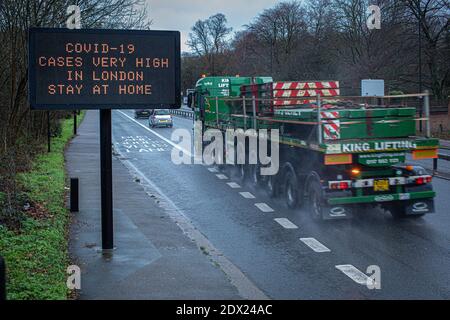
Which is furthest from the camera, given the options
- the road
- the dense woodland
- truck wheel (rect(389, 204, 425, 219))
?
the dense woodland

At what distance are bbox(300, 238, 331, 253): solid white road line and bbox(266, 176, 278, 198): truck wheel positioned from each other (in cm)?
431

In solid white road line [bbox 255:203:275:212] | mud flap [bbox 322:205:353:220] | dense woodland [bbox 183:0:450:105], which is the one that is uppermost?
dense woodland [bbox 183:0:450:105]

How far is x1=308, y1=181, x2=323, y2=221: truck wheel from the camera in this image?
481 inches

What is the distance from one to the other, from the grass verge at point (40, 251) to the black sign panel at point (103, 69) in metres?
2.03

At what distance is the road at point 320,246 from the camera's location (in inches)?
328

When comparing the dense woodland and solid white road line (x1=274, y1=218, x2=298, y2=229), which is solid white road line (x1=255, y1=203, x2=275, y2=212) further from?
the dense woodland

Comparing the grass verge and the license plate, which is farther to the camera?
the license plate

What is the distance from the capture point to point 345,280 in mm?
8641

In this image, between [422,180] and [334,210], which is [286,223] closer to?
[334,210]

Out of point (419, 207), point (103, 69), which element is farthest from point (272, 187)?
point (103, 69)

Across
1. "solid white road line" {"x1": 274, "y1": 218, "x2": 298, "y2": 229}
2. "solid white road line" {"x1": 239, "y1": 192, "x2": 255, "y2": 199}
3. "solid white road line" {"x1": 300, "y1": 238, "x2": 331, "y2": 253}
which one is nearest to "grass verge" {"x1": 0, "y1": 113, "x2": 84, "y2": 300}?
"solid white road line" {"x1": 300, "y1": 238, "x2": 331, "y2": 253}

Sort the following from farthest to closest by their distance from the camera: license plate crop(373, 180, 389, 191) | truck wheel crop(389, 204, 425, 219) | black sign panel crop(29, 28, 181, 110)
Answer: truck wheel crop(389, 204, 425, 219) → license plate crop(373, 180, 389, 191) → black sign panel crop(29, 28, 181, 110)

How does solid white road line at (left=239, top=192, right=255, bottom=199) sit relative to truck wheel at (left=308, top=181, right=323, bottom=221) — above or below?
below
